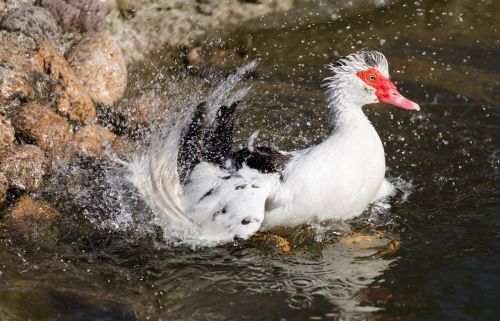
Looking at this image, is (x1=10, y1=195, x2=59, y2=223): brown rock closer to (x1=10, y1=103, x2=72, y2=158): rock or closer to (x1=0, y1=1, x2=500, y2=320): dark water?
(x1=0, y1=1, x2=500, y2=320): dark water

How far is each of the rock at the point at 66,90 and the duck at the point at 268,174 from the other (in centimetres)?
96

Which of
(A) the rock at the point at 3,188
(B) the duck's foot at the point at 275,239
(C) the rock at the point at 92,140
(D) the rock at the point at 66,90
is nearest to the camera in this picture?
(B) the duck's foot at the point at 275,239

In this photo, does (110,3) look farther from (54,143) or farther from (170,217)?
(170,217)

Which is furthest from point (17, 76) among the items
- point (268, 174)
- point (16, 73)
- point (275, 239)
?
point (275, 239)

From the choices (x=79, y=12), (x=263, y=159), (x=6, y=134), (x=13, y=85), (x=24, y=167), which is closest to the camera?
(x=263, y=159)

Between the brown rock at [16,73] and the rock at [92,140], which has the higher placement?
the brown rock at [16,73]

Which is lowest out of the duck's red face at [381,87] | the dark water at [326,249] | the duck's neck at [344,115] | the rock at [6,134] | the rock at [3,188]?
the dark water at [326,249]

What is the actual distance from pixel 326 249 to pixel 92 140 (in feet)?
6.97

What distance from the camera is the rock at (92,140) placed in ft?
19.1

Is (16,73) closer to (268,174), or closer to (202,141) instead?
(202,141)

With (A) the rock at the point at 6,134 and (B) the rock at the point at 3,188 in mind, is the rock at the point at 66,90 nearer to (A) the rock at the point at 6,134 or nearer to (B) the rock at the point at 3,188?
(A) the rock at the point at 6,134

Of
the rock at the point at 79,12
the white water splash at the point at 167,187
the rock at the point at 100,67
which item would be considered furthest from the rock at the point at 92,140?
the rock at the point at 79,12

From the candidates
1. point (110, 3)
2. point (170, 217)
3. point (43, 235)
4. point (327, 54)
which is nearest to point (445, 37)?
point (327, 54)

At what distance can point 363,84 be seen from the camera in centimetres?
507
